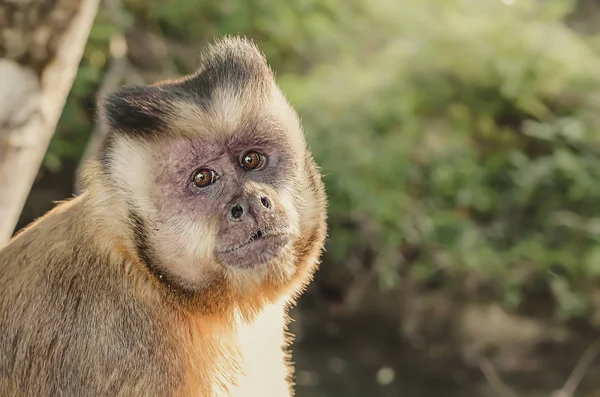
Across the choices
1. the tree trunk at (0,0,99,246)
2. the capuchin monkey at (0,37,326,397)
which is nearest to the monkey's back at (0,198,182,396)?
the capuchin monkey at (0,37,326,397)

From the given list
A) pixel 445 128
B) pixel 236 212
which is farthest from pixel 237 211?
pixel 445 128

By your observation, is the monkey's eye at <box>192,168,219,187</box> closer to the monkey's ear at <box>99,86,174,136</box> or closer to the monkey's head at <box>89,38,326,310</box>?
the monkey's head at <box>89,38,326,310</box>

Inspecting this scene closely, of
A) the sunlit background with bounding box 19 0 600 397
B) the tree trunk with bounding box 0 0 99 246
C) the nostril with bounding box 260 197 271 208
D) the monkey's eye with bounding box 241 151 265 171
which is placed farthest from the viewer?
the sunlit background with bounding box 19 0 600 397

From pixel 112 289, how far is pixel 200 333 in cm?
32

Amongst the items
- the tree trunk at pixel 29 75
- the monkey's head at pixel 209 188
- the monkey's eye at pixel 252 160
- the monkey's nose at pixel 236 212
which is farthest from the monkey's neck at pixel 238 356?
the tree trunk at pixel 29 75

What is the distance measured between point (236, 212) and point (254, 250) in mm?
133

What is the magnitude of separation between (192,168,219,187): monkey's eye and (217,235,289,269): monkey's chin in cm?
25

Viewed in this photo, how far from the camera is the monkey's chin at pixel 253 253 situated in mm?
2250

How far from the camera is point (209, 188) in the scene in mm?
2330

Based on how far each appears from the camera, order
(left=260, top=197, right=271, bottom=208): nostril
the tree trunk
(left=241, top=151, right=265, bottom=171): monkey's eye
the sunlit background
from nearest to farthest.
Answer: (left=260, top=197, right=271, bottom=208): nostril, (left=241, top=151, right=265, bottom=171): monkey's eye, the tree trunk, the sunlit background

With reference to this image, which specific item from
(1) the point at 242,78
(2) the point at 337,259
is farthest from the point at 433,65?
(1) the point at 242,78

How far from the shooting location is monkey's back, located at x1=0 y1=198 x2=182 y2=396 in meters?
2.17

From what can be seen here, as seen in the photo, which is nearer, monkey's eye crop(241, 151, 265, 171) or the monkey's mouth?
the monkey's mouth

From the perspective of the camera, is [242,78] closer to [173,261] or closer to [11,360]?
[173,261]
